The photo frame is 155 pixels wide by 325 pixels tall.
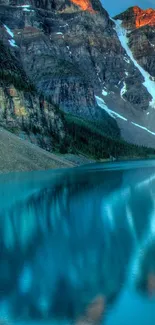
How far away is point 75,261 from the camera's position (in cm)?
1520

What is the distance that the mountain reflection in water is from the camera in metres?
11.0

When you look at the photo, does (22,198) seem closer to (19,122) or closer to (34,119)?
(19,122)

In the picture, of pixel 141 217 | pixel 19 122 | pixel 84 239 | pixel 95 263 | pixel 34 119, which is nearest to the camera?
pixel 95 263

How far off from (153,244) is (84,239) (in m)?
3.04

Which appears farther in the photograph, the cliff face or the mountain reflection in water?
the cliff face

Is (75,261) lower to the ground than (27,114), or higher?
higher

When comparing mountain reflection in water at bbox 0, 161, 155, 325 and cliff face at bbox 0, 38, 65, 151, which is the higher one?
mountain reflection in water at bbox 0, 161, 155, 325

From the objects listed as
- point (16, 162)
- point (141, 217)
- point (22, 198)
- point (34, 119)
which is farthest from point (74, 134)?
point (141, 217)

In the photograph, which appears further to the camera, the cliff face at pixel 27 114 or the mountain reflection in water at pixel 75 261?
the cliff face at pixel 27 114

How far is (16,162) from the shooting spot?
66.7 metres

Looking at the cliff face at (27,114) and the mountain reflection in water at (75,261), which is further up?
the mountain reflection in water at (75,261)

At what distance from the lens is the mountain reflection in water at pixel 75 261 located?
36.1 feet

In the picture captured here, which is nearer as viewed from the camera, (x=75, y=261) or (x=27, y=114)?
(x=75, y=261)

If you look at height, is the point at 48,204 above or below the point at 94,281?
below
